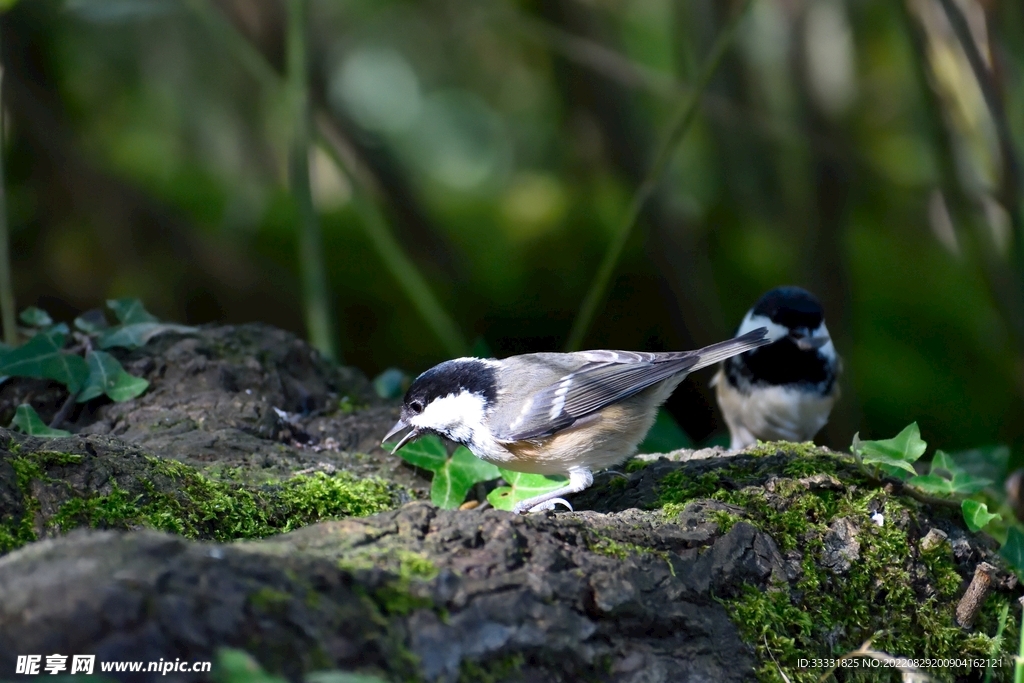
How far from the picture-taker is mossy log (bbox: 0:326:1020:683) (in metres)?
1.21

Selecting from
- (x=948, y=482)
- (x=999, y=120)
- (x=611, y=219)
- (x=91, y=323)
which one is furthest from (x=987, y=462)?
(x=611, y=219)

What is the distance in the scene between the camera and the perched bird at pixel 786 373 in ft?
9.83

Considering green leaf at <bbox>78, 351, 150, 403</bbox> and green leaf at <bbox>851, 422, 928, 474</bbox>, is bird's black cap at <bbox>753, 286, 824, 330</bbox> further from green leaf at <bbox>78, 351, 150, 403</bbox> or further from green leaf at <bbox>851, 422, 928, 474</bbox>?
green leaf at <bbox>78, 351, 150, 403</bbox>

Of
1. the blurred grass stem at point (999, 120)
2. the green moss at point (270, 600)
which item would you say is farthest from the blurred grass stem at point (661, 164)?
the green moss at point (270, 600)

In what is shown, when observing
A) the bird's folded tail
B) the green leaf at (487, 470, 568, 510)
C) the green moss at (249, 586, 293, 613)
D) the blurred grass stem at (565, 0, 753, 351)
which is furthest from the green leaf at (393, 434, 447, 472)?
the green moss at (249, 586, 293, 613)

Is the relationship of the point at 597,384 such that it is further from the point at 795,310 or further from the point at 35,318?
the point at 35,318

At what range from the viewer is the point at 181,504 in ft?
5.96

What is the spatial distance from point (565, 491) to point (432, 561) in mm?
A: 847

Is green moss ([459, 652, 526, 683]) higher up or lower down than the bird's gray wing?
lower down

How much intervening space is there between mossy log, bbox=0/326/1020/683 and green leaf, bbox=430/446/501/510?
0.24 ft

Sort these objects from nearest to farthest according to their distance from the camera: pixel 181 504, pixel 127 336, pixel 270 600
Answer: pixel 270 600, pixel 181 504, pixel 127 336

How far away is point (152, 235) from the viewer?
513 centimetres

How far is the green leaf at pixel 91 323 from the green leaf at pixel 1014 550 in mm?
2337

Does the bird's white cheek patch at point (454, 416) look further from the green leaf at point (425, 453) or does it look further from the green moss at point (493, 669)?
the green moss at point (493, 669)
